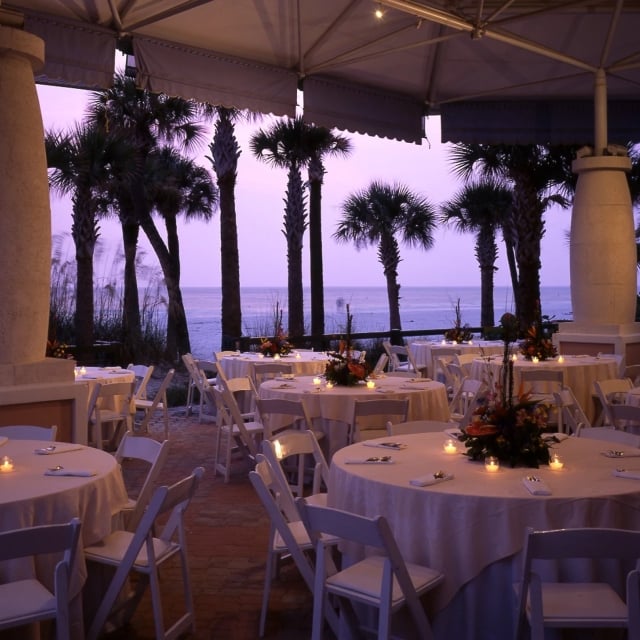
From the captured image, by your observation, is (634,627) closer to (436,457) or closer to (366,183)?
(436,457)

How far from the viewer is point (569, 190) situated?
19.4 meters

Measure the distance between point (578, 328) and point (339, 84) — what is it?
4.29 metres

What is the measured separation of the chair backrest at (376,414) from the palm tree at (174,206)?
33.0ft

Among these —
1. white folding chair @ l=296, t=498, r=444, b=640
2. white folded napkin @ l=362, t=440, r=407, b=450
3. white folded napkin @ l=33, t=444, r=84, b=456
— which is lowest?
white folding chair @ l=296, t=498, r=444, b=640

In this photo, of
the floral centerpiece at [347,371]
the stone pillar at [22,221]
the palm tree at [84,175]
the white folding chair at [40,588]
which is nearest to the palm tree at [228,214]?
the palm tree at [84,175]

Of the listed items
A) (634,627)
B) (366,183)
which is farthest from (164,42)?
(366,183)

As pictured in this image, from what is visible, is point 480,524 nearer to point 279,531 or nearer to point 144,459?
point 279,531

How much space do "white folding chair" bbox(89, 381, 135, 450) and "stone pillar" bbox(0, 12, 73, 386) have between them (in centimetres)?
151

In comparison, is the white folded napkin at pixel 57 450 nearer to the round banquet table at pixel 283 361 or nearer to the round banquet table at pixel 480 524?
the round banquet table at pixel 480 524

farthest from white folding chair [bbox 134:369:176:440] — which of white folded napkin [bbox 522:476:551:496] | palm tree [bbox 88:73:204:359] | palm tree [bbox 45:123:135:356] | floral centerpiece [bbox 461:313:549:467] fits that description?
palm tree [bbox 88:73:204:359]

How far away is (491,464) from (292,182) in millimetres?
15884

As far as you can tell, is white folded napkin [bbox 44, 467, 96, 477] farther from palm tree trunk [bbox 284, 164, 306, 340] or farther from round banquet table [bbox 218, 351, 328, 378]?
palm tree trunk [bbox 284, 164, 306, 340]

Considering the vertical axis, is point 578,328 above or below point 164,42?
below

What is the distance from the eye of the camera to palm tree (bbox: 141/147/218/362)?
17.3 metres
